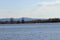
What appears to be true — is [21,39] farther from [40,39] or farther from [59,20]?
[59,20]

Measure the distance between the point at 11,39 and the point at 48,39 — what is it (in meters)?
4.71

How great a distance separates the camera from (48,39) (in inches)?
1232

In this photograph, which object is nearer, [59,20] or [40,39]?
[40,39]

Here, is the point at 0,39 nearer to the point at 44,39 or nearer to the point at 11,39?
the point at 11,39

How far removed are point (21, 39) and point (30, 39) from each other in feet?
4.18

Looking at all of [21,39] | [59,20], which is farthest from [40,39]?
[59,20]

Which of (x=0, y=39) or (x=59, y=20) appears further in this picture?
(x=59, y=20)

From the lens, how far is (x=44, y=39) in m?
31.2

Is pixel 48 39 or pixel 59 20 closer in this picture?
pixel 48 39

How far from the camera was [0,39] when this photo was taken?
31.8 metres

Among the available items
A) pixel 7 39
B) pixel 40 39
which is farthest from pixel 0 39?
pixel 40 39

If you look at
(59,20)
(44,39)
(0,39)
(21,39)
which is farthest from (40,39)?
(59,20)

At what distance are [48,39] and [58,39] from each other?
50.1 inches

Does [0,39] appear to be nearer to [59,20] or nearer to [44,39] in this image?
[44,39]
